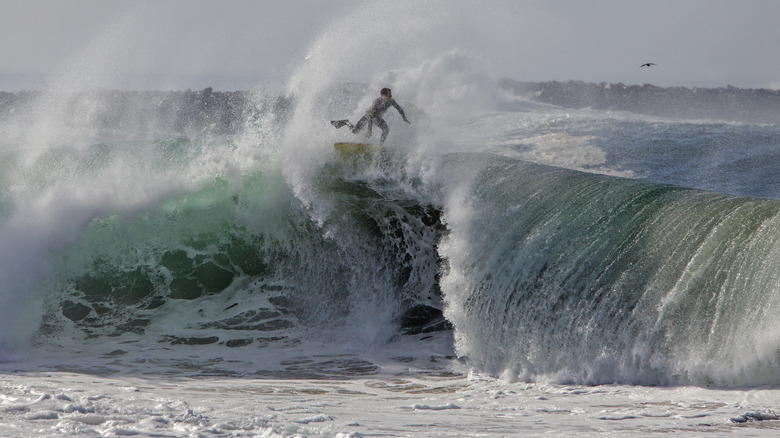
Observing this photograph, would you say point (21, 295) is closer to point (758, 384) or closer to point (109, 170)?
point (109, 170)

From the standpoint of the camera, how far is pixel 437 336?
10.3 m

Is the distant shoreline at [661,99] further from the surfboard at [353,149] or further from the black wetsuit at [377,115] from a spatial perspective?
the surfboard at [353,149]

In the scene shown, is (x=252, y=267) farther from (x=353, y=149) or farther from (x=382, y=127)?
(x=382, y=127)

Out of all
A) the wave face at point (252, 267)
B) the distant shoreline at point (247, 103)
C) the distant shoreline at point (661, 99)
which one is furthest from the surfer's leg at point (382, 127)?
the distant shoreline at point (661, 99)

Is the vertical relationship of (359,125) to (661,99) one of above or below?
below

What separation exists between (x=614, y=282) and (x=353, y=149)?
18.0 ft

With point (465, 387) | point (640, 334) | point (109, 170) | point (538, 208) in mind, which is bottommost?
point (465, 387)

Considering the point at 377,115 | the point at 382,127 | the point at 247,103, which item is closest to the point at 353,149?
the point at 382,127

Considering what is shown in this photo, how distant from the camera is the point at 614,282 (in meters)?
8.66

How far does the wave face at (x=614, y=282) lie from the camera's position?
7383 mm

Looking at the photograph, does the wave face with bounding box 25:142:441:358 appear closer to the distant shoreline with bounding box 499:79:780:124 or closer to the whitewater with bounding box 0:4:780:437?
the whitewater with bounding box 0:4:780:437

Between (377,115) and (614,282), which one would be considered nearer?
(614,282)

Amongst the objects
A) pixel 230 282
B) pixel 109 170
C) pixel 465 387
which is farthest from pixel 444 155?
pixel 109 170

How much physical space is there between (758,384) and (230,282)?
7770 millimetres
